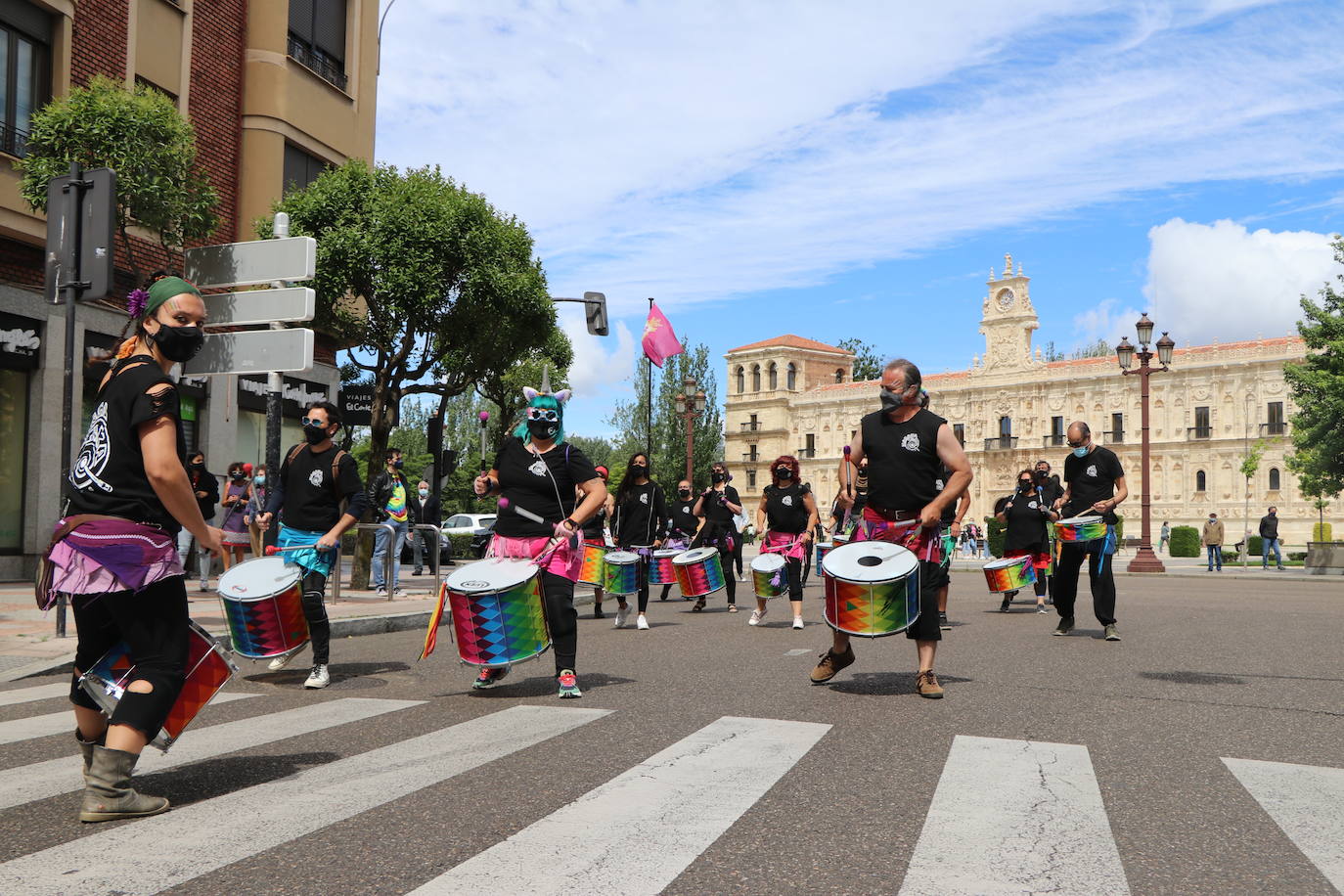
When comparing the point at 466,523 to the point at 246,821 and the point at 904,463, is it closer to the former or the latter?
the point at 904,463

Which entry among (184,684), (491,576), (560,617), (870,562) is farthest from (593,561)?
(184,684)

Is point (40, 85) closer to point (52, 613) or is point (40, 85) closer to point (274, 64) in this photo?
point (274, 64)

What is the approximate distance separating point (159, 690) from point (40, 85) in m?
16.7

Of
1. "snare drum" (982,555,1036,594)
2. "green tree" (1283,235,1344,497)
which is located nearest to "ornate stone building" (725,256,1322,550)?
"green tree" (1283,235,1344,497)

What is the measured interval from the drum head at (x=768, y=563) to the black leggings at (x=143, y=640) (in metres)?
8.48

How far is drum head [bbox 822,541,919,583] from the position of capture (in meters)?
7.00

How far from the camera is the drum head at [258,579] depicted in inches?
299

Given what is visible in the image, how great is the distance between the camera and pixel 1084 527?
36.1 ft

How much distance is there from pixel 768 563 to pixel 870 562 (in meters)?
5.40

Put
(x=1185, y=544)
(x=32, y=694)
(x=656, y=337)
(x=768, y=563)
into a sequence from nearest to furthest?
(x=32, y=694) → (x=768, y=563) → (x=656, y=337) → (x=1185, y=544)

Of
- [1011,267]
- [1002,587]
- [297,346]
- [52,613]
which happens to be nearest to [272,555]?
[297,346]

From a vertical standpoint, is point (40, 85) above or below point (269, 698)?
above

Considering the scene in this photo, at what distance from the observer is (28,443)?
18078mm

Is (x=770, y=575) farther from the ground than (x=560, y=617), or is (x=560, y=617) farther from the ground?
(x=560, y=617)
